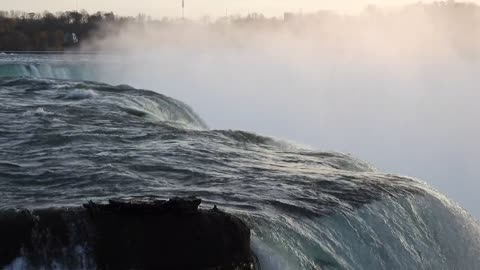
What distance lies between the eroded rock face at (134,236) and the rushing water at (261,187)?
0.17 meters

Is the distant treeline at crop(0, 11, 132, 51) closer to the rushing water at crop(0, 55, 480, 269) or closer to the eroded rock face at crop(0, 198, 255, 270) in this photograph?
the rushing water at crop(0, 55, 480, 269)

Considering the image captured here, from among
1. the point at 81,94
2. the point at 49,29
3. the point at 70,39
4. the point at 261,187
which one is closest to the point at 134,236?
the point at 261,187

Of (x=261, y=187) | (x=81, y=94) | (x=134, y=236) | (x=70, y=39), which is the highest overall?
(x=134, y=236)

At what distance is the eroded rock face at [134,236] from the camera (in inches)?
233

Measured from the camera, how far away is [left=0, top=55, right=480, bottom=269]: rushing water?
762 centimetres

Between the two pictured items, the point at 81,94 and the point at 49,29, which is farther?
the point at 49,29

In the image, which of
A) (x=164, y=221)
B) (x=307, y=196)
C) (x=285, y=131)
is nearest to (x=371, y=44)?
(x=285, y=131)

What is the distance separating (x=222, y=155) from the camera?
11500 mm

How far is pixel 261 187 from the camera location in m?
9.40

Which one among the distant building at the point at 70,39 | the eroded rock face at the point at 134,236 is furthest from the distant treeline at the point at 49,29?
the eroded rock face at the point at 134,236

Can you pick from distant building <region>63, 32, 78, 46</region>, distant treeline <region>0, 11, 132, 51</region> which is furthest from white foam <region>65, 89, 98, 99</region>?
distant building <region>63, 32, 78, 46</region>

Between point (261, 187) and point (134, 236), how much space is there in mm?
3458

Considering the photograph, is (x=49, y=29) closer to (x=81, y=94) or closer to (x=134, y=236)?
(x=81, y=94)

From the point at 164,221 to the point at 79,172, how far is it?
3607 mm
